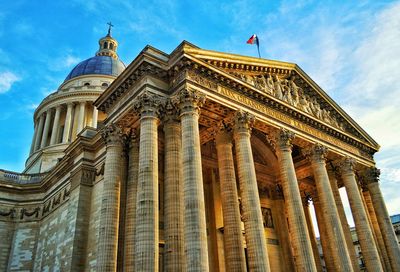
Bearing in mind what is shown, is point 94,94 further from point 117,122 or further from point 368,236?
point 368,236

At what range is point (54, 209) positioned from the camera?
97.6 ft

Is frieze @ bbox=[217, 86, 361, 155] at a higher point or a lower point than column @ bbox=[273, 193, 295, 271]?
higher

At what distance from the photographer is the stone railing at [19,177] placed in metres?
34.2

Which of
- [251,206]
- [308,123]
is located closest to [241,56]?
[308,123]

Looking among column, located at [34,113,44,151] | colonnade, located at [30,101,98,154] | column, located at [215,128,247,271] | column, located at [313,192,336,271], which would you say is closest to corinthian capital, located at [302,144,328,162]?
column, located at [313,192,336,271]

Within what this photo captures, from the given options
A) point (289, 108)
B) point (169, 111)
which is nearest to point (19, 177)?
point (169, 111)

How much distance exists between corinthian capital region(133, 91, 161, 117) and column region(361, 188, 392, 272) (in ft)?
73.0

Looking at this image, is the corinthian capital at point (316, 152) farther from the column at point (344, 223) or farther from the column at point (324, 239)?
the column at point (324, 239)

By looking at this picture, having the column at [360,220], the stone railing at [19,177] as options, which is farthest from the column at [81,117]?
the column at [360,220]

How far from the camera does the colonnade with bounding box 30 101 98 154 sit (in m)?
43.2

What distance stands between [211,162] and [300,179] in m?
9.33

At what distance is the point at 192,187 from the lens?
16469mm

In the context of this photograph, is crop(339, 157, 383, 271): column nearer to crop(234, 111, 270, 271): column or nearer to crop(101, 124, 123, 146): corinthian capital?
crop(234, 111, 270, 271): column

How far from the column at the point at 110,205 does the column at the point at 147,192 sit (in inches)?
133
